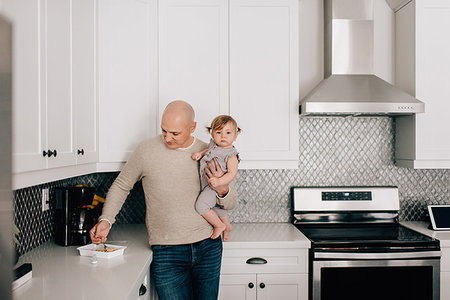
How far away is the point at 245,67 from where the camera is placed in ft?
7.94

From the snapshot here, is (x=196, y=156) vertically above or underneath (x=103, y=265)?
above

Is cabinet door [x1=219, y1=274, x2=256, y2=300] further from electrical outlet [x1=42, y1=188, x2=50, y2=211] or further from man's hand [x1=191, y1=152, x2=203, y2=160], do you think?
electrical outlet [x1=42, y1=188, x2=50, y2=211]

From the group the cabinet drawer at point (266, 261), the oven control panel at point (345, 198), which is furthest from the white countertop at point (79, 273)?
the oven control panel at point (345, 198)

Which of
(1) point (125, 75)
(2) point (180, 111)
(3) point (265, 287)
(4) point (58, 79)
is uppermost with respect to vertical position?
(1) point (125, 75)

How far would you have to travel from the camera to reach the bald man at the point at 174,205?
1866mm

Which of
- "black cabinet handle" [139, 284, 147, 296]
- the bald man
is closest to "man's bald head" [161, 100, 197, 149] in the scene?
the bald man

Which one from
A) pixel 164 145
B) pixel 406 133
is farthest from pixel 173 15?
pixel 406 133

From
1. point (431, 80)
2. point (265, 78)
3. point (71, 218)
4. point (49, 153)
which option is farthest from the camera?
point (431, 80)

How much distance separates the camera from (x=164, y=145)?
1.92 m

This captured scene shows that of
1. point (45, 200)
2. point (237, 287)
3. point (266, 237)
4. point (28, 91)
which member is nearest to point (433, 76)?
point (266, 237)

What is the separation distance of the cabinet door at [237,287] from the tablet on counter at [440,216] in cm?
135

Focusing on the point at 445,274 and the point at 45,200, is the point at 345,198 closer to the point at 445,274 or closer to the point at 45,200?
the point at 445,274

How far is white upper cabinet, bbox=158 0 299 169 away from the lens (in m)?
2.39

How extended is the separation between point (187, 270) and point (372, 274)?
1130 mm
